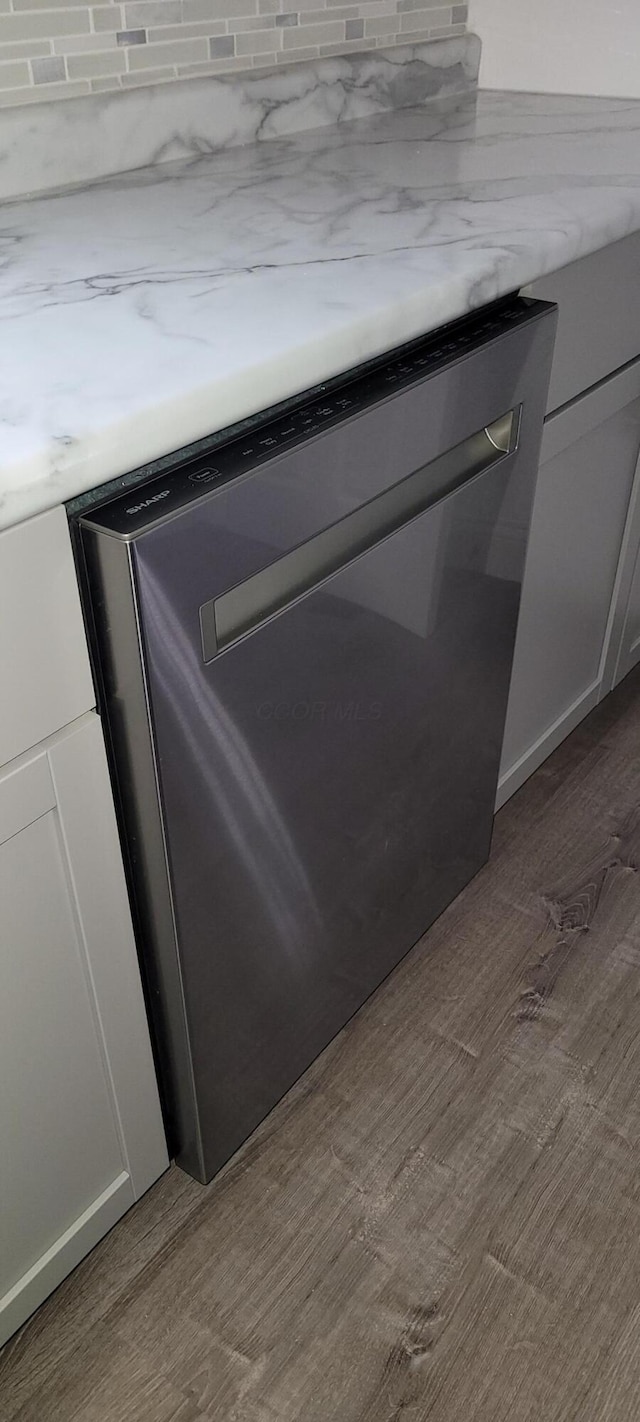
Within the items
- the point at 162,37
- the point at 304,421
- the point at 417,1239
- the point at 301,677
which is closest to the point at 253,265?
the point at 304,421

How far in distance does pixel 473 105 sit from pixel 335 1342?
178 centimetres

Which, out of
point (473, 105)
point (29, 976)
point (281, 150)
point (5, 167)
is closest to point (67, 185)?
point (5, 167)

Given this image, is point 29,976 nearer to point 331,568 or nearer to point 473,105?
point 331,568

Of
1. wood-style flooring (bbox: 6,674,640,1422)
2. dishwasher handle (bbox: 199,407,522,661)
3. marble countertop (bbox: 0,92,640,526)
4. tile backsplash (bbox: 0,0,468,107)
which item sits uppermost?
tile backsplash (bbox: 0,0,468,107)

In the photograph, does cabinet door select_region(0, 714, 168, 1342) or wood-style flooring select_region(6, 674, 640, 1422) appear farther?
wood-style flooring select_region(6, 674, 640, 1422)

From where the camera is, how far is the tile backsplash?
3.76 ft

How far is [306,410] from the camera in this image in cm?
85

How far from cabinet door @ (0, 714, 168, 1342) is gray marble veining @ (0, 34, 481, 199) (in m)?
0.79

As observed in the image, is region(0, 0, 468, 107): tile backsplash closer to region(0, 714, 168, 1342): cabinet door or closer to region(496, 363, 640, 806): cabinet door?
region(496, 363, 640, 806): cabinet door

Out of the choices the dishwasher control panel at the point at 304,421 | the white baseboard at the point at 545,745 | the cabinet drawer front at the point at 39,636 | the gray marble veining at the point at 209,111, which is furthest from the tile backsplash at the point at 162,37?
the white baseboard at the point at 545,745

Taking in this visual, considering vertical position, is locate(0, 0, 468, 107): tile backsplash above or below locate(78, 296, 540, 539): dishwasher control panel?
above

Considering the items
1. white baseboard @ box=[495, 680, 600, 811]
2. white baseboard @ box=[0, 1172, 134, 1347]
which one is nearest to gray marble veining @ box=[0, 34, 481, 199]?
white baseboard @ box=[495, 680, 600, 811]

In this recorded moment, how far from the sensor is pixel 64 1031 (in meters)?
0.87

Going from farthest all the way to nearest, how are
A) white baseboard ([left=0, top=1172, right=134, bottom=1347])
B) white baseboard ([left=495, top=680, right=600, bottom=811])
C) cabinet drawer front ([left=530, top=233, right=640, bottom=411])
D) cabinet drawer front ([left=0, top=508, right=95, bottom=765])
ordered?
white baseboard ([left=495, top=680, right=600, bottom=811])
cabinet drawer front ([left=530, top=233, right=640, bottom=411])
white baseboard ([left=0, top=1172, right=134, bottom=1347])
cabinet drawer front ([left=0, top=508, right=95, bottom=765])
